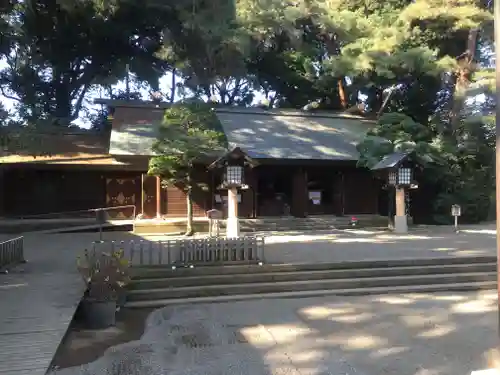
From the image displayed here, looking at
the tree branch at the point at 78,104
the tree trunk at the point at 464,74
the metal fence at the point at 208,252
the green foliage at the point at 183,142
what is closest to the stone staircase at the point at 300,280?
the metal fence at the point at 208,252

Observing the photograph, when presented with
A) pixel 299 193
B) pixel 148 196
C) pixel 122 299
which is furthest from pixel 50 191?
pixel 122 299

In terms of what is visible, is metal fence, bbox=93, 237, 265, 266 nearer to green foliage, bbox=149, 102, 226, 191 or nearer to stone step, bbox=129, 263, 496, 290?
stone step, bbox=129, 263, 496, 290

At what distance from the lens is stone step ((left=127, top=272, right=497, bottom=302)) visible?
8164 mm

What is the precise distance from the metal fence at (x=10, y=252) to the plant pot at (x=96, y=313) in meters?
3.73

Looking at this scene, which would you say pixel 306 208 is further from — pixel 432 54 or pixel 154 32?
pixel 154 32

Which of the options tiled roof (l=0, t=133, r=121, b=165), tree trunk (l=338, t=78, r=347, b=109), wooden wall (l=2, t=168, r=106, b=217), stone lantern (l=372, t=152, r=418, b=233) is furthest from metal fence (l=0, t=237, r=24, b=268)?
tree trunk (l=338, t=78, r=347, b=109)

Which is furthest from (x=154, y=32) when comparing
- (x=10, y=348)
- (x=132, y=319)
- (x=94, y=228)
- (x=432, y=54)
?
(x=10, y=348)

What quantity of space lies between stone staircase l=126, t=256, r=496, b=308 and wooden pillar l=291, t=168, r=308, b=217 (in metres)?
9.54

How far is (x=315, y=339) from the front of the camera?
6086 millimetres

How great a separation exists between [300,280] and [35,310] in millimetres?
4715

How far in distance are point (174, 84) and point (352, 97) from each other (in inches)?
446

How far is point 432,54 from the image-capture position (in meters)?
20.9

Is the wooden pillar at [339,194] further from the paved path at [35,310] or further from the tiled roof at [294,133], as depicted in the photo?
the paved path at [35,310]

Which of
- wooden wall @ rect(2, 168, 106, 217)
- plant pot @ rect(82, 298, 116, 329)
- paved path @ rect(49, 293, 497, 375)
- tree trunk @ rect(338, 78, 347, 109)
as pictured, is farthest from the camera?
tree trunk @ rect(338, 78, 347, 109)
